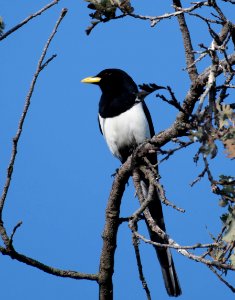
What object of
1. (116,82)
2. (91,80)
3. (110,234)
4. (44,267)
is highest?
(91,80)

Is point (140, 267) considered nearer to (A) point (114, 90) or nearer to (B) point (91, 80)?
(A) point (114, 90)

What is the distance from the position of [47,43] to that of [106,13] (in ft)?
1.13

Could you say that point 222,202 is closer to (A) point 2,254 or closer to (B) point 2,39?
(B) point 2,39

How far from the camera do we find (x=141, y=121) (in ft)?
17.2

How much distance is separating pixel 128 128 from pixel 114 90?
23.9 inches

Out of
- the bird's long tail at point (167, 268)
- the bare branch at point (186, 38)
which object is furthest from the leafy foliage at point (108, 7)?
the bird's long tail at point (167, 268)

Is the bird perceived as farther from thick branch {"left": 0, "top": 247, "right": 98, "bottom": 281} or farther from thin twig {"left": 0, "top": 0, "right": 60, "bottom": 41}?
thin twig {"left": 0, "top": 0, "right": 60, "bottom": 41}

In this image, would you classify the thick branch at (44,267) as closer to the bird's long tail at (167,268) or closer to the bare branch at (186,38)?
the bird's long tail at (167,268)

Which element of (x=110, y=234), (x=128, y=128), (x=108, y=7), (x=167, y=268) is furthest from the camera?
(x=128, y=128)

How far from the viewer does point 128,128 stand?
526cm

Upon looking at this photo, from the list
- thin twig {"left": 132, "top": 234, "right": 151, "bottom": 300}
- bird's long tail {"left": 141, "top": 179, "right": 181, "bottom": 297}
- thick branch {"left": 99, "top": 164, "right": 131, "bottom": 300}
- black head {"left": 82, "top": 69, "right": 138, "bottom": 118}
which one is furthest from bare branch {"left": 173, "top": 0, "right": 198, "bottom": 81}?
black head {"left": 82, "top": 69, "right": 138, "bottom": 118}

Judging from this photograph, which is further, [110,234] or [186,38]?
[110,234]

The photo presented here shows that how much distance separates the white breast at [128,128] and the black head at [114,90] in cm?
8

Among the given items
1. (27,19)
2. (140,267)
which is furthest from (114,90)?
(27,19)
